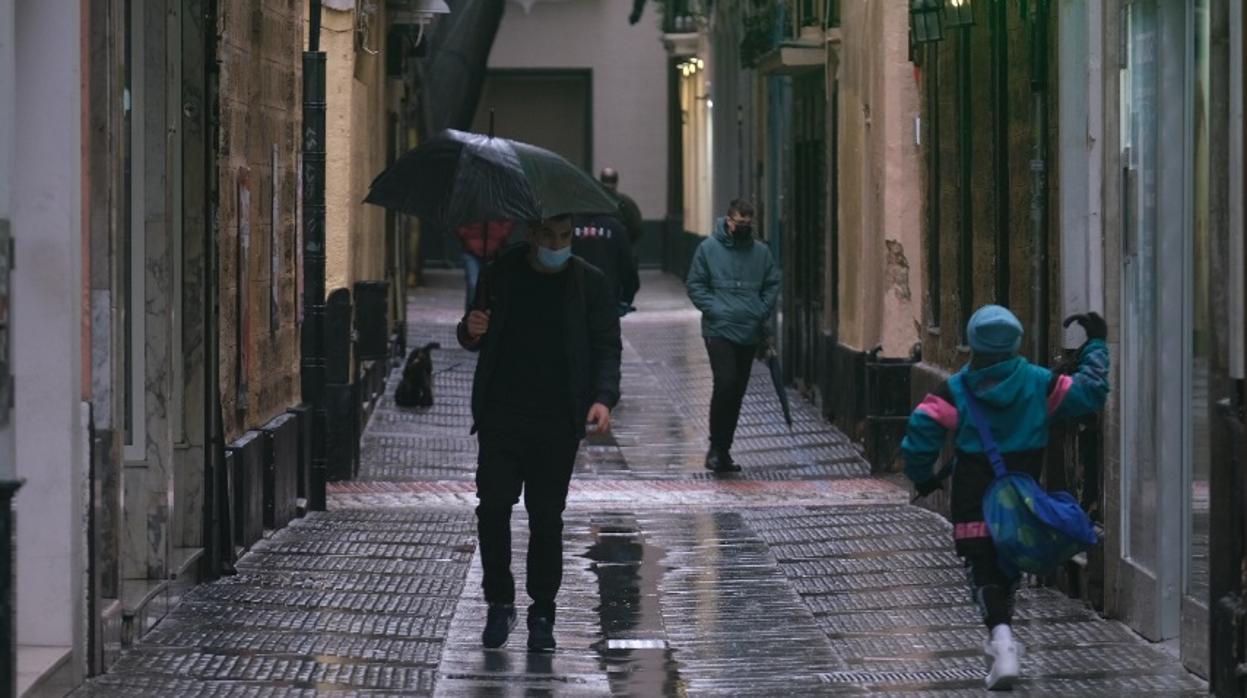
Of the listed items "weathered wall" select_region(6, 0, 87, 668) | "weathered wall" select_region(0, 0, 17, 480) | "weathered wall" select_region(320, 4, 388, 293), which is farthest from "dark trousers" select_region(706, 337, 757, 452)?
"weathered wall" select_region(0, 0, 17, 480)

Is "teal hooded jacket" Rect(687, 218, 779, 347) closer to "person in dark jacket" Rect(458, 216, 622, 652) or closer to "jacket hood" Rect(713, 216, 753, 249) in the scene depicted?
"jacket hood" Rect(713, 216, 753, 249)

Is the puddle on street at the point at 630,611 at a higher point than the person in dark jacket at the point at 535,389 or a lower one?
lower

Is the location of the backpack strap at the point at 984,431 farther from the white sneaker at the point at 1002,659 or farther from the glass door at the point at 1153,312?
the glass door at the point at 1153,312

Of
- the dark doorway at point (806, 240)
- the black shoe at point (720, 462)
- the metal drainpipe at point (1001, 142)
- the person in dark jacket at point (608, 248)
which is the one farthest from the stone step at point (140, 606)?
the dark doorway at point (806, 240)

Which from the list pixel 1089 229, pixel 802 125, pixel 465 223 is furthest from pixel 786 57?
pixel 465 223

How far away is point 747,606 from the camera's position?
1177 cm

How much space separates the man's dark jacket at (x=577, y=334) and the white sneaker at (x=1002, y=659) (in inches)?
71.4

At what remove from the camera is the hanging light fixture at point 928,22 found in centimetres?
1582

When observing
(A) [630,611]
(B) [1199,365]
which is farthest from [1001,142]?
(B) [1199,365]

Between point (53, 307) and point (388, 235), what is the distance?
17469 mm

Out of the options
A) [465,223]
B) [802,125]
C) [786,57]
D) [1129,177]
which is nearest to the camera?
[465,223]

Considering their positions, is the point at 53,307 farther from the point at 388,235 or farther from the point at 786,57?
the point at 388,235

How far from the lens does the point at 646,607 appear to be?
11.8m

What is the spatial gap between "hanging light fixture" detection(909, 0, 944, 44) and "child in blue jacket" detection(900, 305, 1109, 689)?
6334mm
